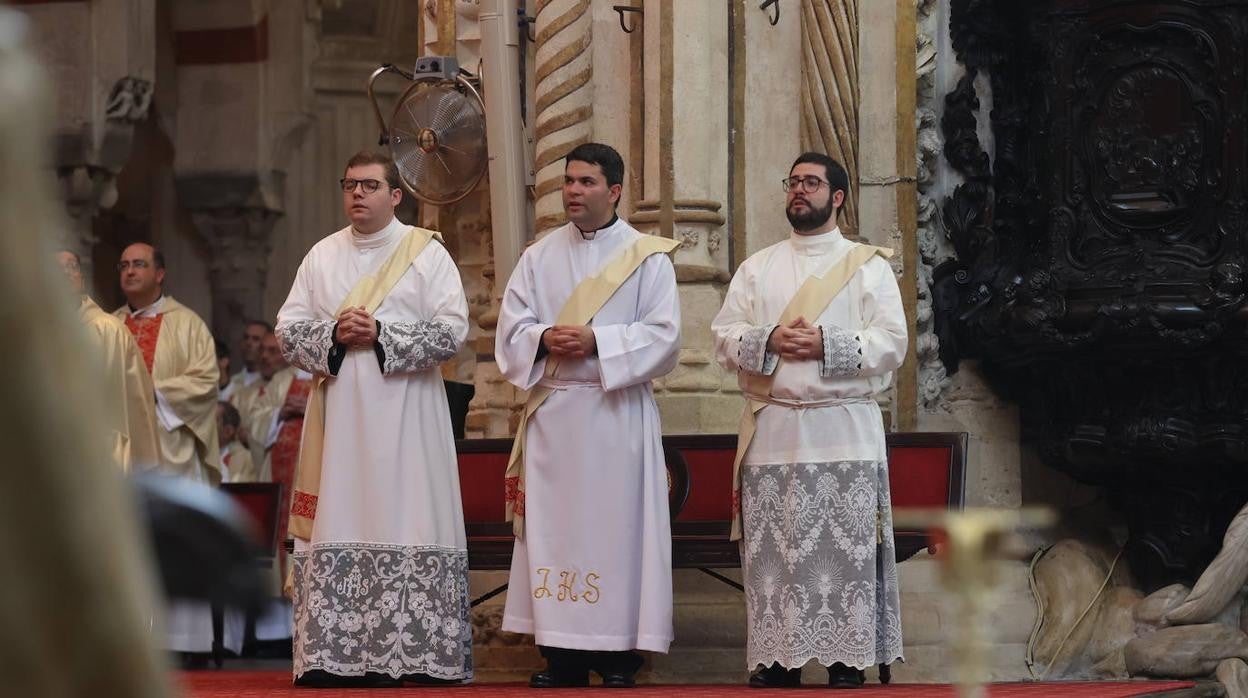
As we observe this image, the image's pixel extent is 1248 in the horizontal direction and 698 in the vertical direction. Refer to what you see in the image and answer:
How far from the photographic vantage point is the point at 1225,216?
7984 mm

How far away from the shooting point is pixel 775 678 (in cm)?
679

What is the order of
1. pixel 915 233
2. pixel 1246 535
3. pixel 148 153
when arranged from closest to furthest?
pixel 1246 535 → pixel 915 233 → pixel 148 153

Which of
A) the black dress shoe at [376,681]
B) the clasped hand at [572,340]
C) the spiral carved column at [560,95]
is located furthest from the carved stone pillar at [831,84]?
the black dress shoe at [376,681]

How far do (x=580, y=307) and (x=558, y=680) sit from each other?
51.4 inches

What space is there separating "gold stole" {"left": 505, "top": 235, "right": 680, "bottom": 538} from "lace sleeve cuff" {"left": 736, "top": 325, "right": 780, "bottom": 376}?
56 centimetres

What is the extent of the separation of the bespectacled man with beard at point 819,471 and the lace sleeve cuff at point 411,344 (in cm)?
99

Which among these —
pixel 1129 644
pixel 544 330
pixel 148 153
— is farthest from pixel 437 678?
pixel 148 153

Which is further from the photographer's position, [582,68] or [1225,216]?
[582,68]

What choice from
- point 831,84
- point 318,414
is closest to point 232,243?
point 831,84

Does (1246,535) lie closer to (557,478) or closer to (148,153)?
(557,478)

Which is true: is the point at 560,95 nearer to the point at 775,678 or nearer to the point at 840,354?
the point at 840,354

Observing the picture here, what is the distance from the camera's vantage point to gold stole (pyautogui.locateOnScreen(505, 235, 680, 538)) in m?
7.01

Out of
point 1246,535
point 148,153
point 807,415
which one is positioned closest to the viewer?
point 807,415

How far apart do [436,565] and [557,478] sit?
0.52 meters
